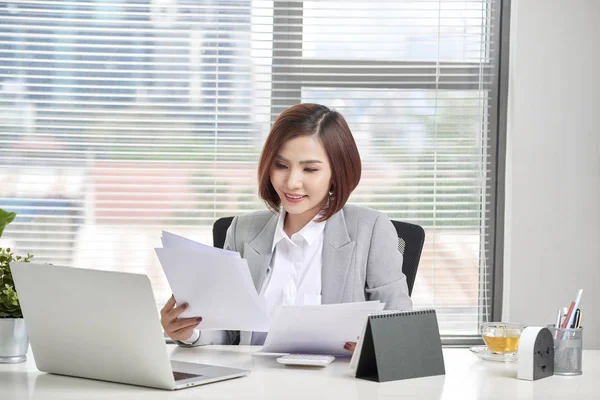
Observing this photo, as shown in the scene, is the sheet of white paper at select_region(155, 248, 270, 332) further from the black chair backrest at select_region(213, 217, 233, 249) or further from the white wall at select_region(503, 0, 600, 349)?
the white wall at select_region(503, 0, 600, 349)

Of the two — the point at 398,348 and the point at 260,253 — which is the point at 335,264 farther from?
the point at 398,348

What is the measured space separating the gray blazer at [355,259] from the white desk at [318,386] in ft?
1.72

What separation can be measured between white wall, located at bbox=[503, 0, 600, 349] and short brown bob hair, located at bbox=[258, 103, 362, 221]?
120cm

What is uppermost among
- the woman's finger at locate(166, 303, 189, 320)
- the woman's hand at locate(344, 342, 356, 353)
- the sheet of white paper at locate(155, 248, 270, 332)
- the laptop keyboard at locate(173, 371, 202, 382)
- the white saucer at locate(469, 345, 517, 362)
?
the sheet of white paper at locate(155, 248, 270, 332)

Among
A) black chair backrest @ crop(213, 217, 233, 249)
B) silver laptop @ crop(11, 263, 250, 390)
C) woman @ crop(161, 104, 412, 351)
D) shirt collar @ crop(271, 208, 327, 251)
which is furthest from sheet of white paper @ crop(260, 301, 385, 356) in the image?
black chair backrest @ crop(213, 217, 233, 249)

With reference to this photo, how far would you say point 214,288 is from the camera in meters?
1.70

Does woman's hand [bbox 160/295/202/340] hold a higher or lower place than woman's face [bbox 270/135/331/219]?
lower

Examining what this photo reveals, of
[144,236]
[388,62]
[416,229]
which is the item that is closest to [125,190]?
[144,236]

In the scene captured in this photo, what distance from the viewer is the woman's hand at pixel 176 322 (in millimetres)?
1809

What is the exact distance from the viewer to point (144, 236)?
3.29 meters

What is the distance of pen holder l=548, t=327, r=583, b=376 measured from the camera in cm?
160

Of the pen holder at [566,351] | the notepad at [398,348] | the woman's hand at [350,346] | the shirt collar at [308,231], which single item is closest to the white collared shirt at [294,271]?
the shirt collar at [308,231]

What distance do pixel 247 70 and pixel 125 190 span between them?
0.73 meters

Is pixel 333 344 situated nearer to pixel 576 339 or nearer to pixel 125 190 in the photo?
A: pixel 576 339
